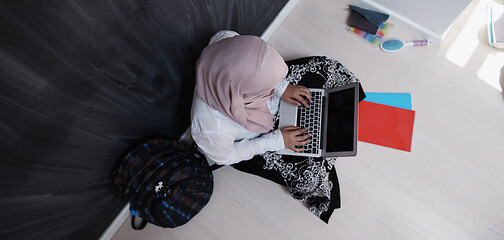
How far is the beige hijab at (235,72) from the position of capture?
0.79 m

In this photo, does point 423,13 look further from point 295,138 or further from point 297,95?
point 295,138

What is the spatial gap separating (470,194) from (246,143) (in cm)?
99

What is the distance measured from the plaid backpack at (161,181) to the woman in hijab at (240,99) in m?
0.14

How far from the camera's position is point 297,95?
116 centimetres

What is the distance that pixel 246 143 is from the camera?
108 cm

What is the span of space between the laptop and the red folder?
0.32m

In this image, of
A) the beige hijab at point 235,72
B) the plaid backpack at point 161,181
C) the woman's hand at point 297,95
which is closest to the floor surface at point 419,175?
the plaid backpack at point 161,181

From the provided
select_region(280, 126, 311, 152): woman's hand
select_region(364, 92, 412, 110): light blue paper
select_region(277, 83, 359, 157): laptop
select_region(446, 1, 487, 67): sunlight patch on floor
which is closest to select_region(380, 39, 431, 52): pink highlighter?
select_region(446, 1, 487, 67): sunlight patch on floor

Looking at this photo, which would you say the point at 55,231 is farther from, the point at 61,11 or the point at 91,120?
the point at 61,11

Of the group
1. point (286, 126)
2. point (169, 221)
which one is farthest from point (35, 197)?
point (286, 126)

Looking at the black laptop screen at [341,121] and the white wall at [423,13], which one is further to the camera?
the white wall at [423,13]

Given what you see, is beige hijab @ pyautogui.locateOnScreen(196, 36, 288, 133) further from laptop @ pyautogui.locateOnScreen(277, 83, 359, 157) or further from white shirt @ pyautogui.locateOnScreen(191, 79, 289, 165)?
laptop @ pyautogui.locateOnScreen(277, 83, 359, 157)

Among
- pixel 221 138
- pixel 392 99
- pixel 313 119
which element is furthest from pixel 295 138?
pixel 392 99

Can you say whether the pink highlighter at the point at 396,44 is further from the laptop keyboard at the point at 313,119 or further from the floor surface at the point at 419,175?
the laptop keyboard at the point at 313,119
